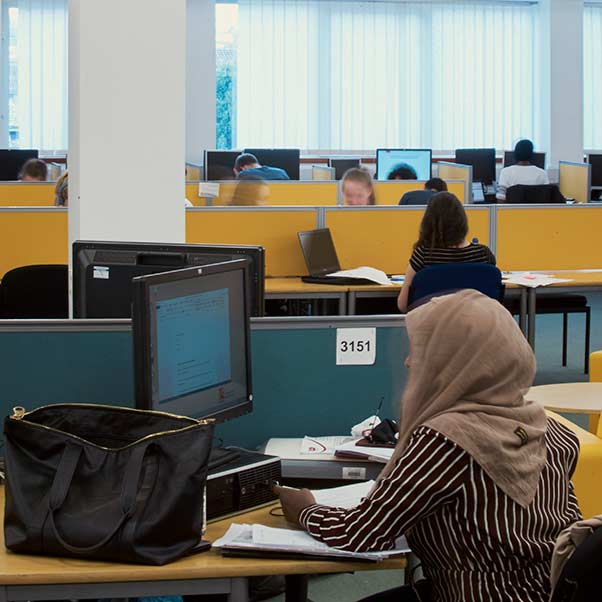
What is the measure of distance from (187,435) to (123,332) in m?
0.67

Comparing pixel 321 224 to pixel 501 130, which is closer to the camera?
pixel 321 224

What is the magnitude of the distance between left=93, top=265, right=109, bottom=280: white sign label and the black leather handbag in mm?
796

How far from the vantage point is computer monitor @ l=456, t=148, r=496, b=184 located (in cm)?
1137

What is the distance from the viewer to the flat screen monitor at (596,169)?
10.7 metres

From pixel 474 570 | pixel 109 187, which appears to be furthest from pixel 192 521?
pixel 109 187

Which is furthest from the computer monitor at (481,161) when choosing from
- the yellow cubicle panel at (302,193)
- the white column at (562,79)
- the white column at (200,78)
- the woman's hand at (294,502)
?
the woman's hand at (294,502)

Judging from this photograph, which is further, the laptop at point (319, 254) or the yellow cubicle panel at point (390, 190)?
the yellow cubicle panel at point (390, 190)

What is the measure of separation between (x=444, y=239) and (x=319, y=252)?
43.7 inches

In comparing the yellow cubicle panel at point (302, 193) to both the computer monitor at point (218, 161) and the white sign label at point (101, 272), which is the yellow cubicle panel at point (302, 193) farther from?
the white sign label at point (101, 272)

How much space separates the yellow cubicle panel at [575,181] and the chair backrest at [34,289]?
6302 mm

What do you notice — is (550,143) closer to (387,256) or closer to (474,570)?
(387,256)

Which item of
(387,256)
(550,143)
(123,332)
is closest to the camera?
(123,332)

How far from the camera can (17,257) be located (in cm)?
564

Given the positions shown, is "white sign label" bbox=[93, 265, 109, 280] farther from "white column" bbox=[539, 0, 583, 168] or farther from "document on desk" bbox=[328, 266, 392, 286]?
"white column" bbox=[539, 0, 583, 168]
